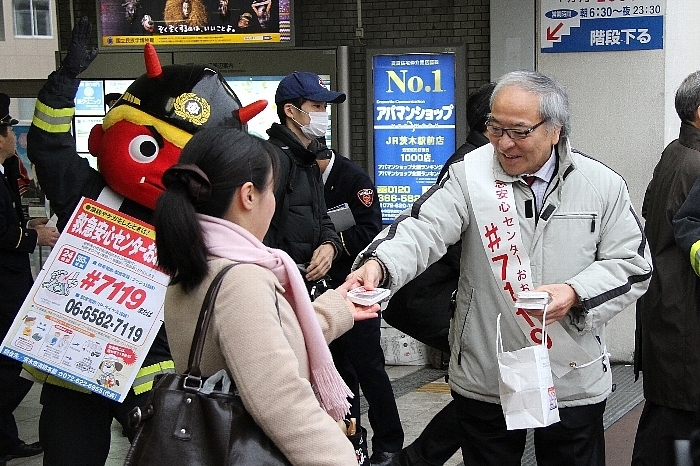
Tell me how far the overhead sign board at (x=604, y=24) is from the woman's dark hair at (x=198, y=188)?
18.4ft

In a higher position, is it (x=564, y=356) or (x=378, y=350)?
(x=564, y=356)

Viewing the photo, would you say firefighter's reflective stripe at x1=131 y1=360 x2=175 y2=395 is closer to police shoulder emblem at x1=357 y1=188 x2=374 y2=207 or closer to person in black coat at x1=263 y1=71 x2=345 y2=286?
person in black coat at x1=263 y1=71 x2=345 y2=286

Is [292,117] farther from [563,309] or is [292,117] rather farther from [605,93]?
[605,93]

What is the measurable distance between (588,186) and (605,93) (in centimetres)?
448

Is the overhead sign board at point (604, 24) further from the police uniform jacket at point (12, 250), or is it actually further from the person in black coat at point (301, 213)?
the police uniform jacket at point (12, 250)

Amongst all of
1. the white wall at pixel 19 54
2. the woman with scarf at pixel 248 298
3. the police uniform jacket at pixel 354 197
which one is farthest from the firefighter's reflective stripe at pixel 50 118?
the white wall at pixel 19 54

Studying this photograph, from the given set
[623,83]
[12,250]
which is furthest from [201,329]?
[623,83]

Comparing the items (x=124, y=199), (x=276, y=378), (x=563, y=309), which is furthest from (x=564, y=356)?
(x=124, y=199)

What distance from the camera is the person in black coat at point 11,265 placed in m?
5.92

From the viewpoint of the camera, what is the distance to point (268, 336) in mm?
2355

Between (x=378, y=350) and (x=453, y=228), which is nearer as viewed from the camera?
(x=453, y=228)

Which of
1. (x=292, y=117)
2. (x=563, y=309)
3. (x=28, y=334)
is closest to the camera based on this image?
(x=563, y=309)

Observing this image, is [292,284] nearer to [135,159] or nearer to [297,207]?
[135,159]

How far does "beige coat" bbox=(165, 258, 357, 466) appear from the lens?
7.68 feet
